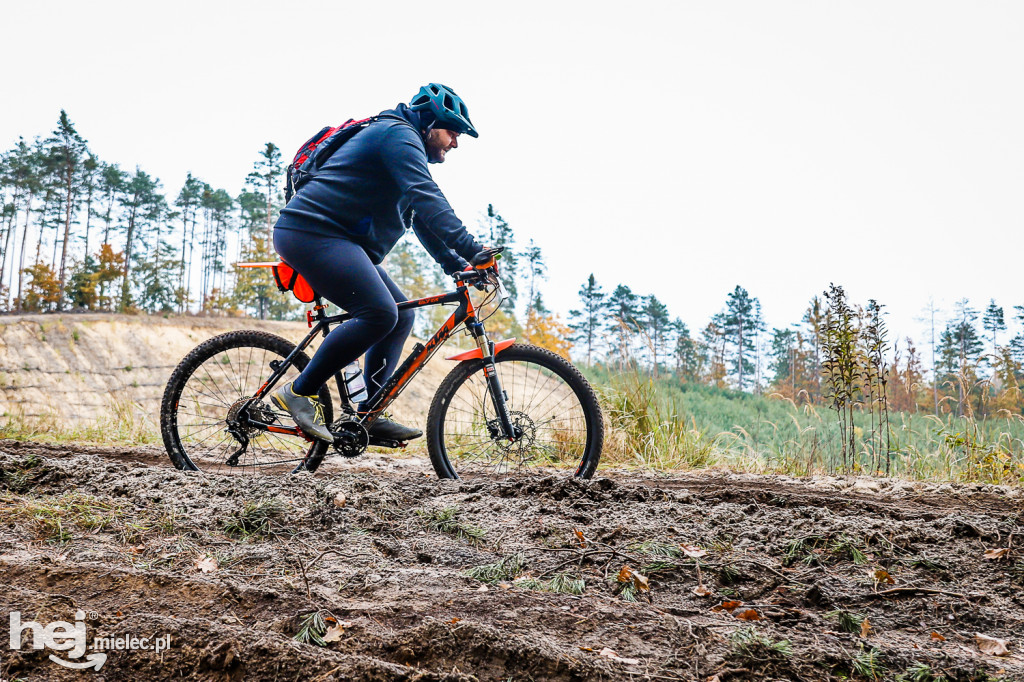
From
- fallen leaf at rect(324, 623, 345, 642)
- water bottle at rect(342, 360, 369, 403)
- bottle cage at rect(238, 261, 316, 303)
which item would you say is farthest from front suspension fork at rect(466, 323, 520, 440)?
fallen leaf at rect(324, 623, 345, 642)

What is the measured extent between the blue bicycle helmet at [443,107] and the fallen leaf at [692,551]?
2433 millimetres

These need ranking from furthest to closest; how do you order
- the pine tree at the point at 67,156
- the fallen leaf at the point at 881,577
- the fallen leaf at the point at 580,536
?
the pine tree at the point at 67,156 < the fallen leaf at the point at 580,536 < the fallen leaf at the point at 881,577

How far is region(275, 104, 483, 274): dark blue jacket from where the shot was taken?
11.4 ft

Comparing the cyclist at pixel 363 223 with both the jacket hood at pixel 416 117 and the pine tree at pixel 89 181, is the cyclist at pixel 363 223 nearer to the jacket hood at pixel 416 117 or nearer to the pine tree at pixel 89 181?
the jacket hood at pixel 416 117

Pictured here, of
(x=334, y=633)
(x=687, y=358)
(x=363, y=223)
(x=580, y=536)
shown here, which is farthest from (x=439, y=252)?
(x=687, y=358)

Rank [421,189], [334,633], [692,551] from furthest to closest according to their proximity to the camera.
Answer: [421,189], [692,551], [334,633]

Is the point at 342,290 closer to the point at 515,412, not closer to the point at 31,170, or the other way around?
the point at 515,412

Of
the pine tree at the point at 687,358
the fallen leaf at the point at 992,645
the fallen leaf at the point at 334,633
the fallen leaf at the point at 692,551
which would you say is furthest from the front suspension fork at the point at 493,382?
the pine tree at the point at 687,358

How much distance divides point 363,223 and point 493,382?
108cm

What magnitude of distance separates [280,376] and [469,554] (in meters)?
1.99

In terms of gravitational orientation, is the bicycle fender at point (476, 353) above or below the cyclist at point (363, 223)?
below

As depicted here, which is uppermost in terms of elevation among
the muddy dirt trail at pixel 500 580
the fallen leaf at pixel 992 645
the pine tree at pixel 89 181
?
the pine tree at pixel 89 181

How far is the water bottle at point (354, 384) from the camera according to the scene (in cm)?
389

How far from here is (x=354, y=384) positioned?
390 cm
